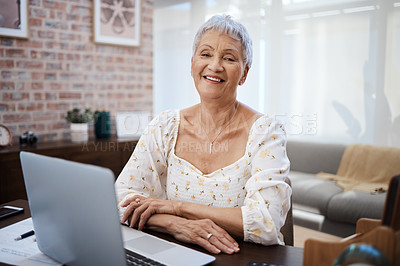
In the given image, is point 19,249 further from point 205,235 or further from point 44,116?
point 44,116

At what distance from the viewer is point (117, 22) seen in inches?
150

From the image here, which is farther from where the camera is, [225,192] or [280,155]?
[225,192]

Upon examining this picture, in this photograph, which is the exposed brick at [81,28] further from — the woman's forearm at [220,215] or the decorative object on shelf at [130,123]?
the woman's forearm at [220,215]

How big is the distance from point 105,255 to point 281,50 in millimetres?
3770

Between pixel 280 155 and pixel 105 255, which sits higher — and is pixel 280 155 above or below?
above

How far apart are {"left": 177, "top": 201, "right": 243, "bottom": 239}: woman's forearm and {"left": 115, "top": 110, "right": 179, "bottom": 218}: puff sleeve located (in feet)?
0.97

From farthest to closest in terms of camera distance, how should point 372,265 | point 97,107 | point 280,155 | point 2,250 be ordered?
point 97,107 → point 280,155 → point 2,250 → point 372,265

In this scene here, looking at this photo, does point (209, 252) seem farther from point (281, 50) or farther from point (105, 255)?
point (281, 50)

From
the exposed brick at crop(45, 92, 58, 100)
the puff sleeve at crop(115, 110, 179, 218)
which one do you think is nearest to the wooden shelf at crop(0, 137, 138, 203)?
the exposed brick at crop(45, 92, 58, 100)

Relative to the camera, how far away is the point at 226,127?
1671mm

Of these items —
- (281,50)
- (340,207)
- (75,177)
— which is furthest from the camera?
(281,50)

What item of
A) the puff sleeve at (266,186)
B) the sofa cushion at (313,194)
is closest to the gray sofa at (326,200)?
the sofa cushion at (313,194)

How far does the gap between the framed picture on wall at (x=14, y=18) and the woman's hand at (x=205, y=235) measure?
2.53 m

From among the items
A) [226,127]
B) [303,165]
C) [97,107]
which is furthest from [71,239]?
[303,165]
